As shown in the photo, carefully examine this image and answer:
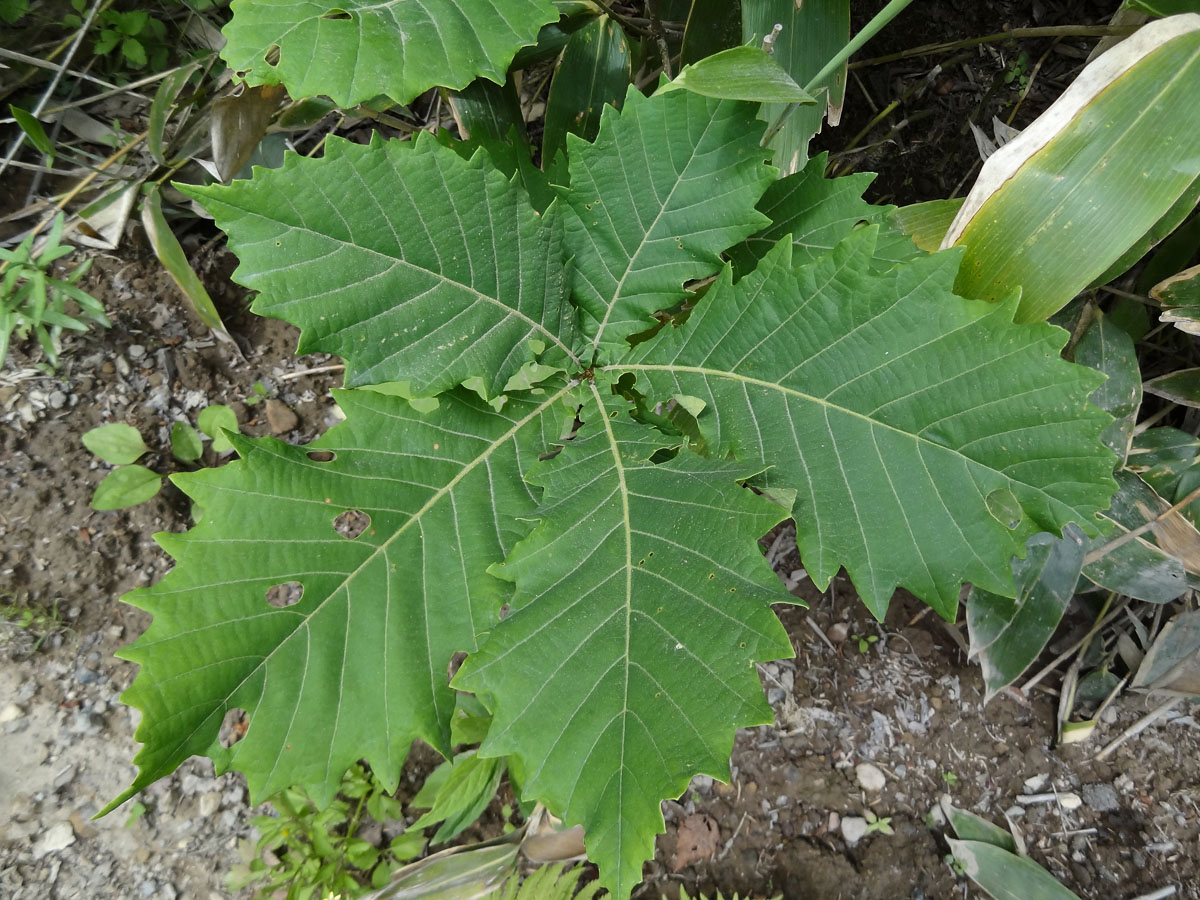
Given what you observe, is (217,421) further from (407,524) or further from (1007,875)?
(1007,875)

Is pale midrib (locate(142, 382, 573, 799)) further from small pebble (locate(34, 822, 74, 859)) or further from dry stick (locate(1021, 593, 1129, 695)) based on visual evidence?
dry stick (locate(1021, 593, 1129, 695))

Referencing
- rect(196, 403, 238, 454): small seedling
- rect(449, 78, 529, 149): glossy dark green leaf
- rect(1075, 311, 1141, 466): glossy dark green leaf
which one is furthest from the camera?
rect(196, 403, 238, 454): small seedling

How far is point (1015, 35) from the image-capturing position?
132 cm

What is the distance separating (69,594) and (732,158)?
6.08 ft

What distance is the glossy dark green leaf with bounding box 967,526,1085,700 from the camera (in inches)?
61.1

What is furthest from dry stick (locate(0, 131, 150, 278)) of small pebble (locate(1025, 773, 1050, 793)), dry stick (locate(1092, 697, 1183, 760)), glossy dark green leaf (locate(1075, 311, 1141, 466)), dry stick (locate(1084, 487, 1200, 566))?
dry stick (locate(1092, 697, 1183, 760))

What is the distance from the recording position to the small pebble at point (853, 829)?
1.81 metres

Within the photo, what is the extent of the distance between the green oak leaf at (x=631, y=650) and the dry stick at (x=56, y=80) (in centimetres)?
171

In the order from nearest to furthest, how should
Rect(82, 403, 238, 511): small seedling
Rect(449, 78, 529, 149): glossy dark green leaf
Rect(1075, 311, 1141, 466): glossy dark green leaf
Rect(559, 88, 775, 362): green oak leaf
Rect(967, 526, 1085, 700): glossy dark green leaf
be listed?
Rect(559, 88, 775, 362): green oak leaf
Rect(449, 78, 529, 149): glossy dark green leaf
Rect(1075, 311, 1141, 466): glossy dark green leaf
Rect(967, 526, 1085, 700): glossy dark green leaf
Rect(82, 403, 238, 511): small seedling

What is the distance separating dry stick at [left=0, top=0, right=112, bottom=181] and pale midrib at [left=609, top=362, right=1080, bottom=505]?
5.25 ft

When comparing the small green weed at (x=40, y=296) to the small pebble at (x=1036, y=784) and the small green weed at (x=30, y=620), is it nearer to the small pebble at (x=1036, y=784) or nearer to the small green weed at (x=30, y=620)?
→ the small green weed at (x=30, y=620)

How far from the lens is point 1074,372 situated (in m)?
0.85

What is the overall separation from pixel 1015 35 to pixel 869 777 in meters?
1.65

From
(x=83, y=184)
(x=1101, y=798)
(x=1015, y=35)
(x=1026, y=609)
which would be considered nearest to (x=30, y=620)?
(x=83, y=184)
